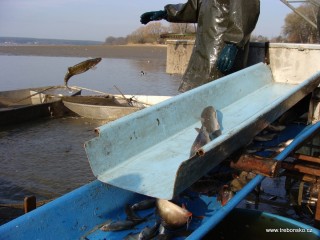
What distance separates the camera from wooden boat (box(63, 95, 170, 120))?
40.1ft

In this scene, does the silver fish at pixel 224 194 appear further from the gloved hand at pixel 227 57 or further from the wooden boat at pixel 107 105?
the wooden boat at pixel 107 105

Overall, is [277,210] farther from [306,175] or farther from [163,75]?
[163,75]

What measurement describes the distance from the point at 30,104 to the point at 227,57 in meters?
11.0

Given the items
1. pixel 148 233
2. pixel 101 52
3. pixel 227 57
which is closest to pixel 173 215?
pixel 148 233

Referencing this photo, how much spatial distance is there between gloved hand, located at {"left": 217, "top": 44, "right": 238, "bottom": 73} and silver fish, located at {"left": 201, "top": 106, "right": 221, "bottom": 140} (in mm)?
890

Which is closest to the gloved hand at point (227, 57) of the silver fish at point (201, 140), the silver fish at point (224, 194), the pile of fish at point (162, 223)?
the silver fish at point (201, 140)

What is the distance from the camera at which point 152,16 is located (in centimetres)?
748

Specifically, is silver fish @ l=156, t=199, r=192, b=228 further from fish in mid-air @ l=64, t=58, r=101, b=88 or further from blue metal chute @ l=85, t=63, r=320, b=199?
fish in mid-air @ l=64, t=58, r=101, b=88

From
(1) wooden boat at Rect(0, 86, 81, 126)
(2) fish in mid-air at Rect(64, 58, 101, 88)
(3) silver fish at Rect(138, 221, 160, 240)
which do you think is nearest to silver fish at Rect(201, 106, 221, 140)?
(3) silver fish at Rect(138, 221, 160, 240)

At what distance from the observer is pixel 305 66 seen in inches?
252

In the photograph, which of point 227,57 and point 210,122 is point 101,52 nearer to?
point 227,57

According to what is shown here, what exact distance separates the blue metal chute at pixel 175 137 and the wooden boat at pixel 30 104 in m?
8.49

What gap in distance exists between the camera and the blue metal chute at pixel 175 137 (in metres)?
3.56

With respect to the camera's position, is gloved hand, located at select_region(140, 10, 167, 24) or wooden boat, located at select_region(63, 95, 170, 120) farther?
wooden boat, located at select_region(63, 95, 170, 120)
